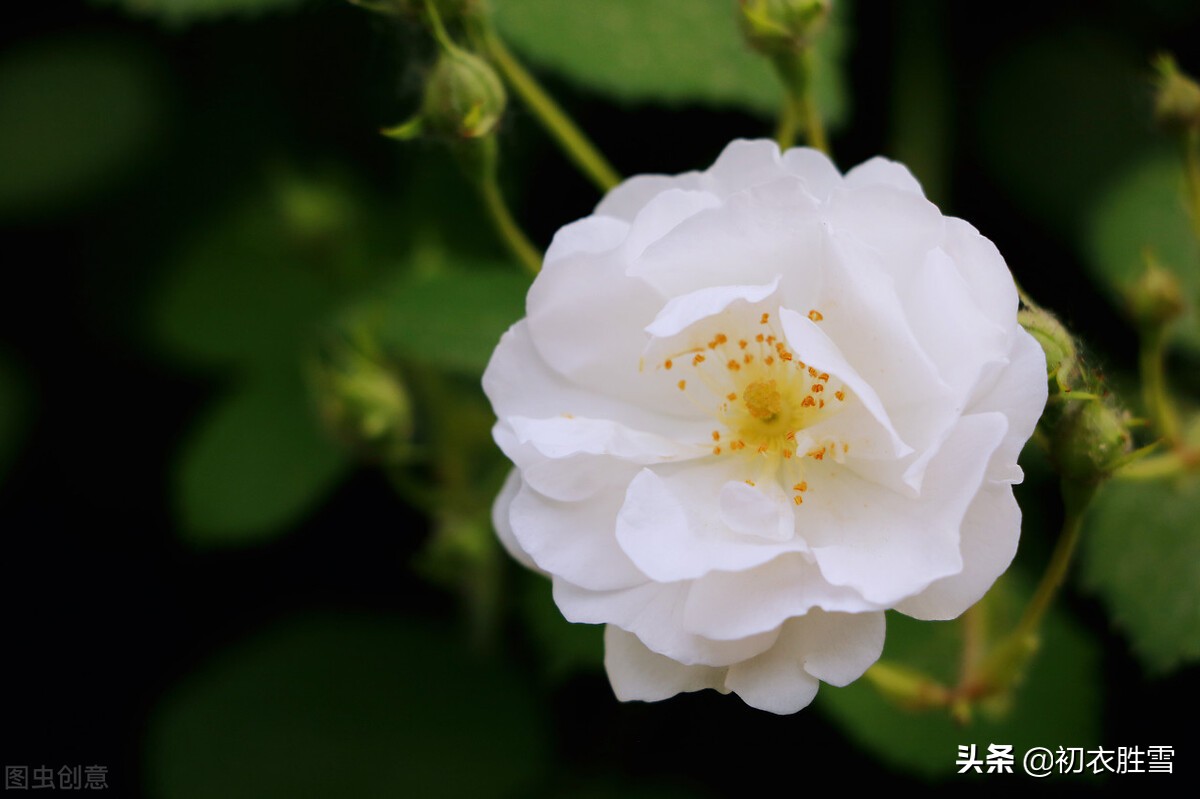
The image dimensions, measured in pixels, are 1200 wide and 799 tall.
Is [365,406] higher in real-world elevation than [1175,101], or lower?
lower

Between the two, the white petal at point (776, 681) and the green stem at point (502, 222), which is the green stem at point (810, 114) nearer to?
the green stem at point (502, 222)

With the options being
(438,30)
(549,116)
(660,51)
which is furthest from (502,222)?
(660,51)

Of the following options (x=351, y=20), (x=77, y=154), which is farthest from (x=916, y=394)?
(x=77, y=154)

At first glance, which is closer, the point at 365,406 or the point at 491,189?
the point at 491,189

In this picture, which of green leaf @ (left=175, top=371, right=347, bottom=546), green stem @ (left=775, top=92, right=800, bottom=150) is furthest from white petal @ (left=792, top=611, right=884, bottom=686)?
green leaf @ (left=175, top=371, right=347, bottom=546)

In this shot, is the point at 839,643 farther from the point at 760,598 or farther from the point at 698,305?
the point at 698,305

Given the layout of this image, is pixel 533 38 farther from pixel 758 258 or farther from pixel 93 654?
pixel 93 654

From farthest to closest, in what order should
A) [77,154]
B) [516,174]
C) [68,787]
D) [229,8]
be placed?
1. [77,154]
2. [516,174]
3. [68,787]
4. [229,8]
